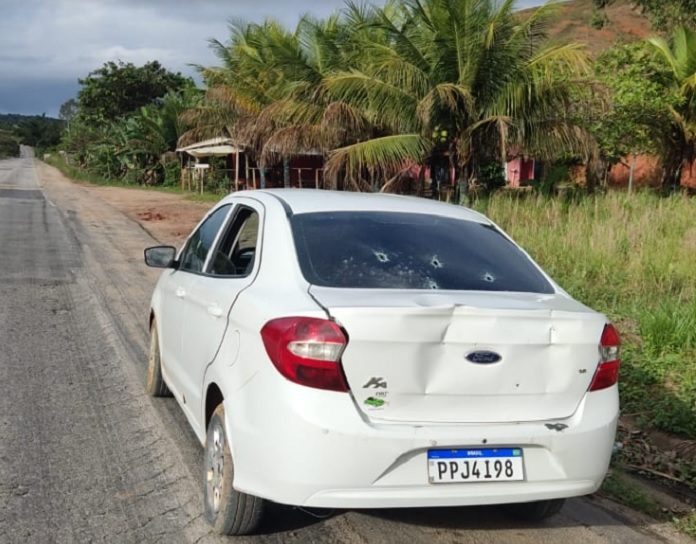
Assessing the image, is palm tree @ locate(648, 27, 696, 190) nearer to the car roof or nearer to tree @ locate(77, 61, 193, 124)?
the car roof

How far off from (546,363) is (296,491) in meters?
1.18

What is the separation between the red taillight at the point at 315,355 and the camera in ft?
10.1

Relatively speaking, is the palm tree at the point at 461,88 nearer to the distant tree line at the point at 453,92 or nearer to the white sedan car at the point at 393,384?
the distant tree line at the point at 453,92

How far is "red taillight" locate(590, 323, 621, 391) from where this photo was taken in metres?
3.46

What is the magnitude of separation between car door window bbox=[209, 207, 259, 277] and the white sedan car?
44 centimetres

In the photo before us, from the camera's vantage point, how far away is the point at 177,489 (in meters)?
4.18

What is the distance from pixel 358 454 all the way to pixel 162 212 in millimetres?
23344

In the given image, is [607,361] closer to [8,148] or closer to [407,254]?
[407,254]

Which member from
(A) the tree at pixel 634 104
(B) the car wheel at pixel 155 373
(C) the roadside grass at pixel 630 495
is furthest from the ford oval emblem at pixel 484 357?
(A) the tree at pixel 634 104

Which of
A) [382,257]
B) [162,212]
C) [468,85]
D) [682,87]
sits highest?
[682,87]

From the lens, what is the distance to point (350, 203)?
434 cm

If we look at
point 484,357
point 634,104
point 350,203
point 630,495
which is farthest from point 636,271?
point 634,104

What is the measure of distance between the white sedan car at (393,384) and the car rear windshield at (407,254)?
0.04ft

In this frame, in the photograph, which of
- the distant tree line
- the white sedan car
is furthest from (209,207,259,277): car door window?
the distant tree line
